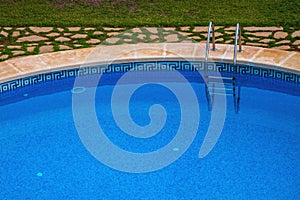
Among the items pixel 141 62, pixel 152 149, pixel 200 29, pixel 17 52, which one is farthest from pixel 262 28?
pixel 17 52

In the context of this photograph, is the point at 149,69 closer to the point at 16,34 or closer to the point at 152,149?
the point at 152,149

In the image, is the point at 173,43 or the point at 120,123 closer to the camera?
the point at 120,123

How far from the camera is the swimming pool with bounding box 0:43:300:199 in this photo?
5.19m

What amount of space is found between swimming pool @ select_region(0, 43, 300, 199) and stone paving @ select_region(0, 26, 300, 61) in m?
0.57

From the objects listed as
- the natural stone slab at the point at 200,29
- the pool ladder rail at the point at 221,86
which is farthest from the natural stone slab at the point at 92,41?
the pool ladder rail at the point at 221,86

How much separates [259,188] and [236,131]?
3.18 feet

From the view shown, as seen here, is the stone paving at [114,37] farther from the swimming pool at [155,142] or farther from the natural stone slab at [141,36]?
the swimming pool at [155,142]

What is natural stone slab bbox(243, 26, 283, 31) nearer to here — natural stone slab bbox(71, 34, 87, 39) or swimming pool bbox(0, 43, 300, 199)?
swimming pool bbox(0, 43, 300, 199)

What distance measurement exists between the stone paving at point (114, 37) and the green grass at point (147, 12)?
18 centimetres

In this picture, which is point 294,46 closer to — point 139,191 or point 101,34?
point 101,34

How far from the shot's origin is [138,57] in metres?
6.86

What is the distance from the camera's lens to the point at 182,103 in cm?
650

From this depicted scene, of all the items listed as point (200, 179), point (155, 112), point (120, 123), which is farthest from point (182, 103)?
point (200, 179)

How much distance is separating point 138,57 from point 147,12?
5.49ft
